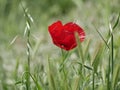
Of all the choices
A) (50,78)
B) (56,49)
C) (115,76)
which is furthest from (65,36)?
(56,49)

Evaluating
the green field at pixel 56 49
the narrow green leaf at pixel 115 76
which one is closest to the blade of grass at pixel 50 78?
the green field at pixel 56 49

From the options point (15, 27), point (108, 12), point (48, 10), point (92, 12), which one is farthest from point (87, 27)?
point (48, 10)

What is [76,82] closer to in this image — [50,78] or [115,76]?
[50,78]

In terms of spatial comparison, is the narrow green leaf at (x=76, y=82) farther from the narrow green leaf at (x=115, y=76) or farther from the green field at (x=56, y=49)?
the narrow green leaf at (x=115, y=76)

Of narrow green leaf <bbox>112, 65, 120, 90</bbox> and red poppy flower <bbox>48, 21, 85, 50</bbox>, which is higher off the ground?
red poppy flower <bbox>48, 21, 85, 50</bbox>

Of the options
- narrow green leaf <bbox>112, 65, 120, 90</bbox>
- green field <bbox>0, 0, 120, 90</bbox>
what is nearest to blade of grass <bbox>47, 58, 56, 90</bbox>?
green field <bbox>0, 0, 120, 90</bbox>

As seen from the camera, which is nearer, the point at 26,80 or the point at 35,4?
the point at 26,80

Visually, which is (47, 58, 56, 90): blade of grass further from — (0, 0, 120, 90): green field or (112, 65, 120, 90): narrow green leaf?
(112, 65, 120, 90): narrow green leaf

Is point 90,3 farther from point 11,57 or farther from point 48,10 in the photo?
point 11,57

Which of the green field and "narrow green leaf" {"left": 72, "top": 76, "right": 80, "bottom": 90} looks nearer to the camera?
"narrow green leaf" {"left": 72, "top": 76, "right": 80, "bottom": 90}
